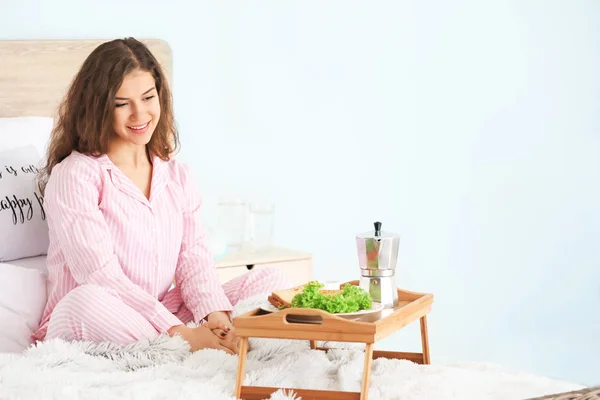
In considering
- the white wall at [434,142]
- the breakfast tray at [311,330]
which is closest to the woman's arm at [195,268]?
the breakfast tray at [311,330]

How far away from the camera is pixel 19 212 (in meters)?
2.31

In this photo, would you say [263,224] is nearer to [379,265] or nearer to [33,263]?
[33,263]

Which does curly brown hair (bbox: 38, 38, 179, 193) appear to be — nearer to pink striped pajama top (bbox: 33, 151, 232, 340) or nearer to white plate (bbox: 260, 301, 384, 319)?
pink striped pajama top (bbox: 33, 151, 232, 340)

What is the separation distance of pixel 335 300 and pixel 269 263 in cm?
124

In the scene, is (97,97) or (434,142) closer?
(97,97)

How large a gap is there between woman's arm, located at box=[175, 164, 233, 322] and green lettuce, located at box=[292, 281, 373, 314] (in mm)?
458

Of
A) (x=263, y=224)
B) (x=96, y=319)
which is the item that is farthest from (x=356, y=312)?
(x=263, y=224)

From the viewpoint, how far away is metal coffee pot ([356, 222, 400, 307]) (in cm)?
184

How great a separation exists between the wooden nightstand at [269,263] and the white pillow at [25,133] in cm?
65

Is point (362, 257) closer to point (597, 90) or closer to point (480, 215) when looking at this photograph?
point (480, 215)

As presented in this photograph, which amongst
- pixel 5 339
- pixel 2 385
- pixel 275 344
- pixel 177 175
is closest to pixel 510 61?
pixel 177 175

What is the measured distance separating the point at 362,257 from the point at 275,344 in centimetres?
26

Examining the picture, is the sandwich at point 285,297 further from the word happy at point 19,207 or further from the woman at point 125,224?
the word happy at point 19,207

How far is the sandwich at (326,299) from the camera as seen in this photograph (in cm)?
166
